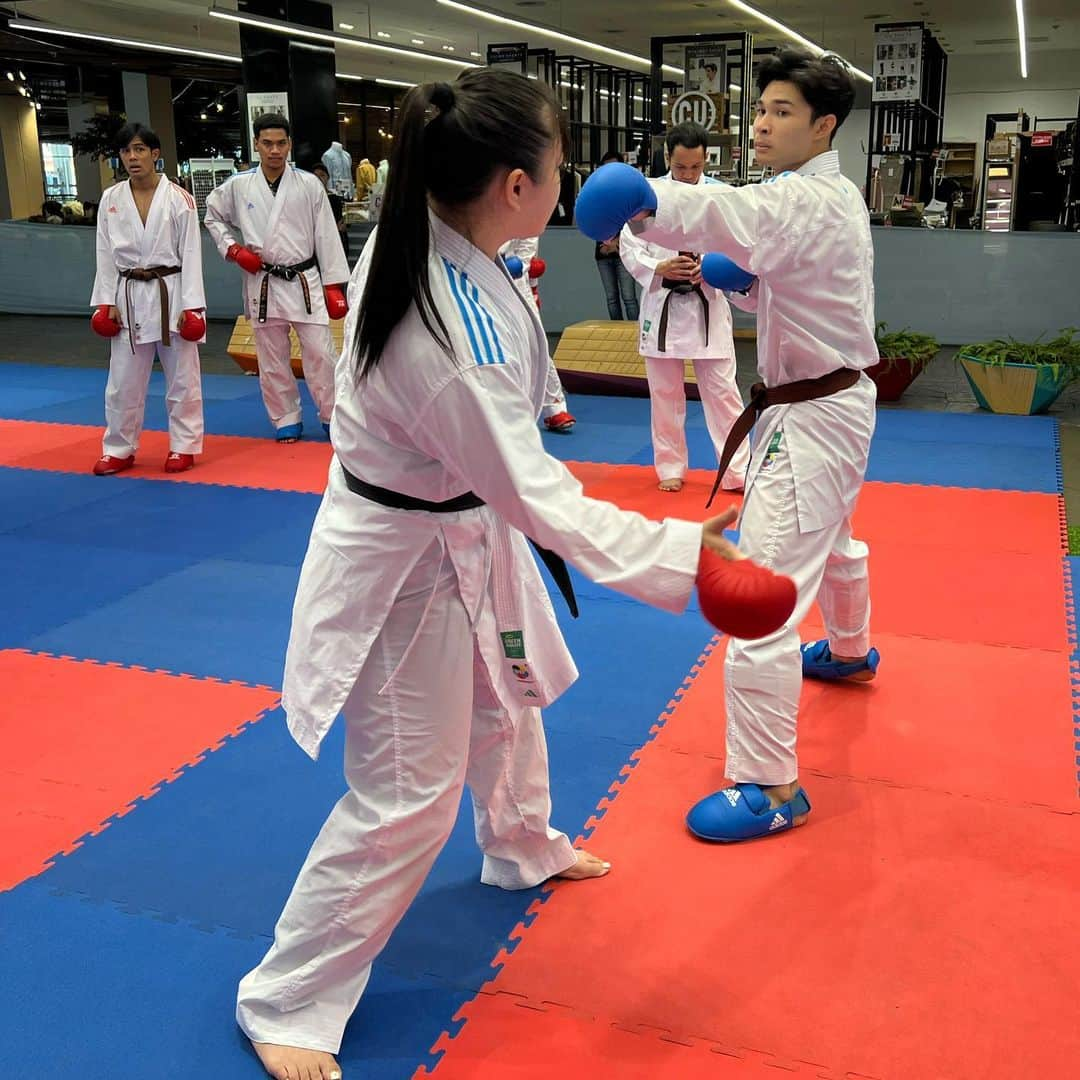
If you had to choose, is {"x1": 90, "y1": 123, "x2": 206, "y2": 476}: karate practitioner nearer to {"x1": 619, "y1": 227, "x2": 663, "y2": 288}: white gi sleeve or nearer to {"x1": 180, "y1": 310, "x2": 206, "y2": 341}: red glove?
{"x1": 180, "y1": 310, "x2": 206, "y2": 341}: red glove

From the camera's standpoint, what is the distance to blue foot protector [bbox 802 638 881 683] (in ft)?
10.4

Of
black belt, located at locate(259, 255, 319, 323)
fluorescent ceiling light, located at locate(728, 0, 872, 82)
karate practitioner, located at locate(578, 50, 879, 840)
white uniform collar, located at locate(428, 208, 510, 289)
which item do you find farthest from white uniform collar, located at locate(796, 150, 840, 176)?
fluorescent ceiling light, located at locate(728, 0, 872, 82)

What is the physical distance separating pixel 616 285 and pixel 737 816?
743 cm

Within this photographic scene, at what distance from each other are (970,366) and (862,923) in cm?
560

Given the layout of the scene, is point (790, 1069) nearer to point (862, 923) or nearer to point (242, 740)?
point (862, 923)

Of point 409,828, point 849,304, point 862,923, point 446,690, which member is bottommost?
point 862,923

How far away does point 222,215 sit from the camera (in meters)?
6.14

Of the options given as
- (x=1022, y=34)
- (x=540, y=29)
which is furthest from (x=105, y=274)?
(x=1022, y=34)

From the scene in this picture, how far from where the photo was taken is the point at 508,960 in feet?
6.64

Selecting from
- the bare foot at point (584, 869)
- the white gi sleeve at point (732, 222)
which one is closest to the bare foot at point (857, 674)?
the bare foot at point (584, 869)

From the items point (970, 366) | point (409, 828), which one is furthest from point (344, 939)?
point (970, 366)

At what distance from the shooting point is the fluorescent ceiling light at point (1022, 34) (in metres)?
14.7

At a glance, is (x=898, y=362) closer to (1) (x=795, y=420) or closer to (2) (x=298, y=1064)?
(1) (x=795, y=420)

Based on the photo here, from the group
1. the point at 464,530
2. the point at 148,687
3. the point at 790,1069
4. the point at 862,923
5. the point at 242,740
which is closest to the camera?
the point at 464,530
